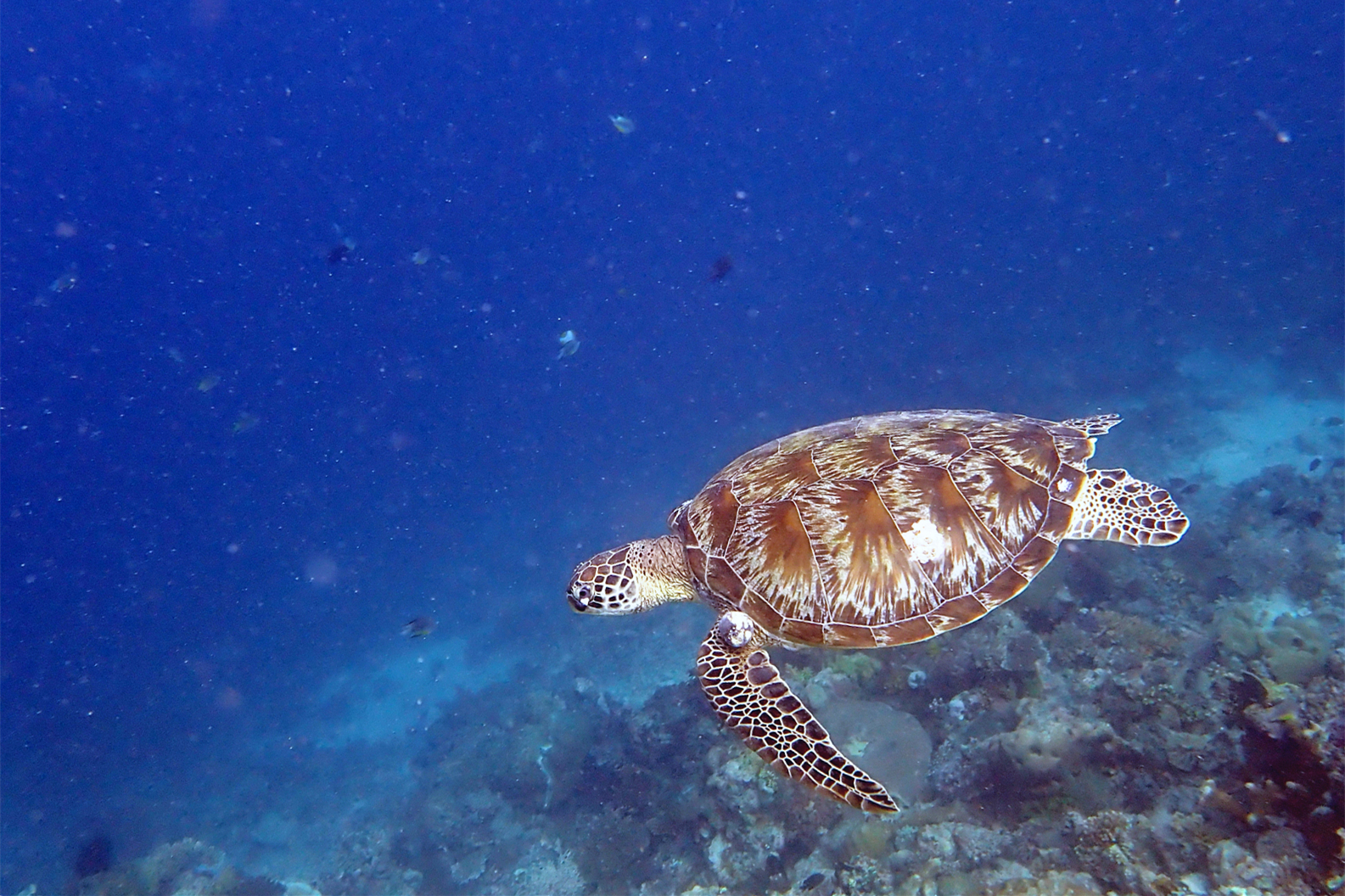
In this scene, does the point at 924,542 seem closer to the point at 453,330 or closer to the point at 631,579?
the point at 631,579

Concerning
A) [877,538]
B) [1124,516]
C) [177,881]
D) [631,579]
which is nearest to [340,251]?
[631,579]

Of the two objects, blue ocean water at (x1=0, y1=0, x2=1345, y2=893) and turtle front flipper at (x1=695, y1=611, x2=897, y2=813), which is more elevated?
blue ocean water at (x1=0, y1=0, x2=1345, y2=893)

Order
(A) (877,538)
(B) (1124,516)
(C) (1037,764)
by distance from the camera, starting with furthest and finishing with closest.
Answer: (C) (1037,764)
(B) (1124,516)
(A) (877,538)

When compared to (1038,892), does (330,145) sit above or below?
above

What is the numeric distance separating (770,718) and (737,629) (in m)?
0.60

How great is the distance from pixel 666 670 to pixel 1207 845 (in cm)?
995

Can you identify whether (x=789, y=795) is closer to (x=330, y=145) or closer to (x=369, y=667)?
(x=369, y=667)

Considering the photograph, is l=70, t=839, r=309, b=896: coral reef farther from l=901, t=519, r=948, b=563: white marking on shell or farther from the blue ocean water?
l=901, t=519, r=948, b=563: white marking on shell

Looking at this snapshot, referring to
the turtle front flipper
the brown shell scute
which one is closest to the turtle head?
the brown shell scute

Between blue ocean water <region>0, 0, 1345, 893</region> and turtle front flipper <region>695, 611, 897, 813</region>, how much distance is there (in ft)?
15.1

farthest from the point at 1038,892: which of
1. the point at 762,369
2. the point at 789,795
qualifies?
the point at 762,369

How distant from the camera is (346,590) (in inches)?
1006

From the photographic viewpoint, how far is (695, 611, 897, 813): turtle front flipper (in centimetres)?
313

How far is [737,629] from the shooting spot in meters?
3.96
